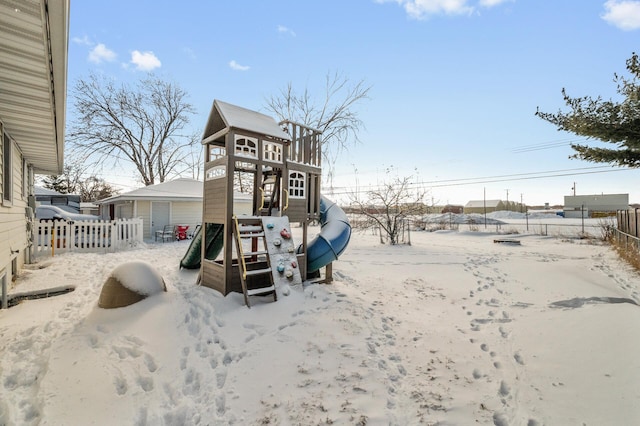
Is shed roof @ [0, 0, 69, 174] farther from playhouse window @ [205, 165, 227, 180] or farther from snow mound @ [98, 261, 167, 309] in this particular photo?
snow mound @ [98, 261, 167, 309]

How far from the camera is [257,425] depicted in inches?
92.7

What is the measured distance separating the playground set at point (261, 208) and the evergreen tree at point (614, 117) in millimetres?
6637

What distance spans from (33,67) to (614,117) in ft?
36.6

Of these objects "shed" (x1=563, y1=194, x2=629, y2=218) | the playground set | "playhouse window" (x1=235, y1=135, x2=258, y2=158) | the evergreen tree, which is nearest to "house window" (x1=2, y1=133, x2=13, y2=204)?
the playground set

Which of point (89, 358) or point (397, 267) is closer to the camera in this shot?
point (89, 358)

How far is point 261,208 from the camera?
20.6ft

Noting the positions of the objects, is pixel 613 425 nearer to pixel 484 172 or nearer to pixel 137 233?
pixel 137 233

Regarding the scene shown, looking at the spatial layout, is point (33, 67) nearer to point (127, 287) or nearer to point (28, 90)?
point (28, 90)

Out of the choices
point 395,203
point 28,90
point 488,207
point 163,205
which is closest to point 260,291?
point 28,90

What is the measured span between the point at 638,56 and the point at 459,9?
15.1 ft

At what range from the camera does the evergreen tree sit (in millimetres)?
7434

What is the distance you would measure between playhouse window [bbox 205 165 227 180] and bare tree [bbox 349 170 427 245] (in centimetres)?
995

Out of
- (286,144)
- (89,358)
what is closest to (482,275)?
(286,144)

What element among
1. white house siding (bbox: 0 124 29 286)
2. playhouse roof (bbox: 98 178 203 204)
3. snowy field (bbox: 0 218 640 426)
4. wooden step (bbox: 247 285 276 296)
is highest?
playhouse roof (bbox: 98 178 203 204)
